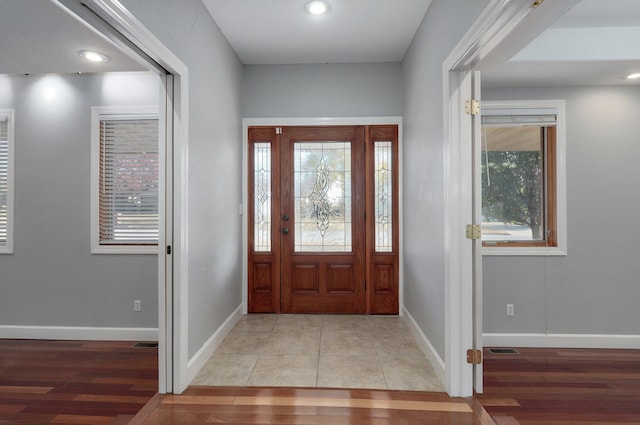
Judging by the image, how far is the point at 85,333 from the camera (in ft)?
10.9

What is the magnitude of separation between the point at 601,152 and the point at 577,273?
3.72 ft

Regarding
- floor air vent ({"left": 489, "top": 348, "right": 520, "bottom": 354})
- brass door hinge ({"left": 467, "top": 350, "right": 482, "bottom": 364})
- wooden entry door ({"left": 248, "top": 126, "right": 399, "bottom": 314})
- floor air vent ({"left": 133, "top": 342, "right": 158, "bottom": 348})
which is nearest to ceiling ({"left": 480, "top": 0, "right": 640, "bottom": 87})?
wooden entry door ({"left": 248, "top": 126, "right": 399, "bottom": 314})

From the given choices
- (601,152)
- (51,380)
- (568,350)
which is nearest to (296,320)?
(51,380)

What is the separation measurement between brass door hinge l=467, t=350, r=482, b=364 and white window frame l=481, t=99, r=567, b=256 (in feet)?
4.15

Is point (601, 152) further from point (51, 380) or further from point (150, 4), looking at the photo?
point (51, 380)

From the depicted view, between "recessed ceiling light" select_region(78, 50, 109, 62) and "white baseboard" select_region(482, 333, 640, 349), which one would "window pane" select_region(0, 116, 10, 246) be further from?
"white baseboard" select_region(482, 333, 640, 349)

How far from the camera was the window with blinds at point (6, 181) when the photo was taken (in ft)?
10.9

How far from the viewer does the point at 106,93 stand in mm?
3311

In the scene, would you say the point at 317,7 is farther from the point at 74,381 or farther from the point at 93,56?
the point at 74,381

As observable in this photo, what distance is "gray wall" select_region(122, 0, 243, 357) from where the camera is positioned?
2.28 meters

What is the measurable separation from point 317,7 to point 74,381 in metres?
3.38

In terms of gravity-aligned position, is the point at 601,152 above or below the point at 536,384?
above

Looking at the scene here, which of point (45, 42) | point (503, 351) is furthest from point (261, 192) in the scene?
point (503, 351)

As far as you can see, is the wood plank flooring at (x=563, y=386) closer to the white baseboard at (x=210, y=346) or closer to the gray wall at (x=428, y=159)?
the gray wall at (x=428, y=159)
